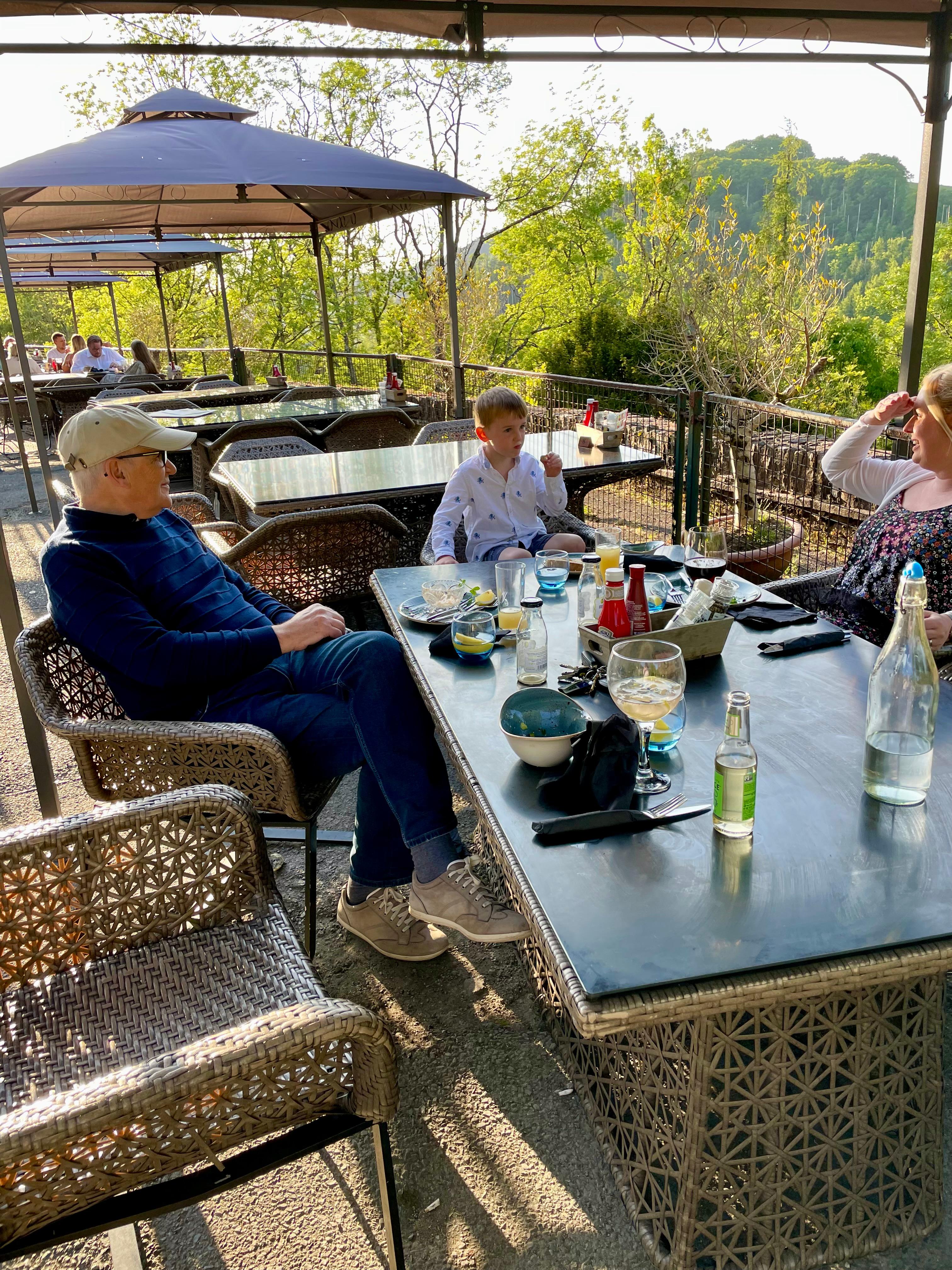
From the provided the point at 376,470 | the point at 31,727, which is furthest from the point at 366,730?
the point at 376,470

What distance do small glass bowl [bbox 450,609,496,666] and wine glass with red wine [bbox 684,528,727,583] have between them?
70cm

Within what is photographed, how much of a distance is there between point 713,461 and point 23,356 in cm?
446

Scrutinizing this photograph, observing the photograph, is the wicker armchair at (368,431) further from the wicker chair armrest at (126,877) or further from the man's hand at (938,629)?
the wicker chair armrest at (126,877)

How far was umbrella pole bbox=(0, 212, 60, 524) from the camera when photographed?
16.9ft

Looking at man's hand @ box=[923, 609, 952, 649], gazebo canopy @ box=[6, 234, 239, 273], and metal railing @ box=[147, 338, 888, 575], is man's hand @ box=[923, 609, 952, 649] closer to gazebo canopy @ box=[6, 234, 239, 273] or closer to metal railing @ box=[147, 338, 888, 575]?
metal railing @ box=[147, 338, 888, 575]

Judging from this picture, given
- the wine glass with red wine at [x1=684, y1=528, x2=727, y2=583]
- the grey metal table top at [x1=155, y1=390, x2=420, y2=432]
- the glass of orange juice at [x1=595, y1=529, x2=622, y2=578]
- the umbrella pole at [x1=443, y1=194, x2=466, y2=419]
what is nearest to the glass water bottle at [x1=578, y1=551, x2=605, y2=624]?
the glass of orange juice at [x1=595, y1=529, x2=622, y2=578]

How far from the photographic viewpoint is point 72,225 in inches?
274

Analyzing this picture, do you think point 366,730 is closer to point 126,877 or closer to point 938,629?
point 126,877

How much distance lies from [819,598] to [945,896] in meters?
1.72

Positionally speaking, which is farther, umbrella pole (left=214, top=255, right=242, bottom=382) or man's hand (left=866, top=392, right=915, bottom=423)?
umbrella pole (left=214, top=255, right=242, bottom=382)

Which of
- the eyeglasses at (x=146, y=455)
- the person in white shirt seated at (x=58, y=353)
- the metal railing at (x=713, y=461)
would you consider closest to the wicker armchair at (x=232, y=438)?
the metal railing at (x=713, y=461)

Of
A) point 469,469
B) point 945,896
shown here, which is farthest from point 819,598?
point 945,896

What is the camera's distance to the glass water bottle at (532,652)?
6.15 ft

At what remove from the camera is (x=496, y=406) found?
3.40 m
